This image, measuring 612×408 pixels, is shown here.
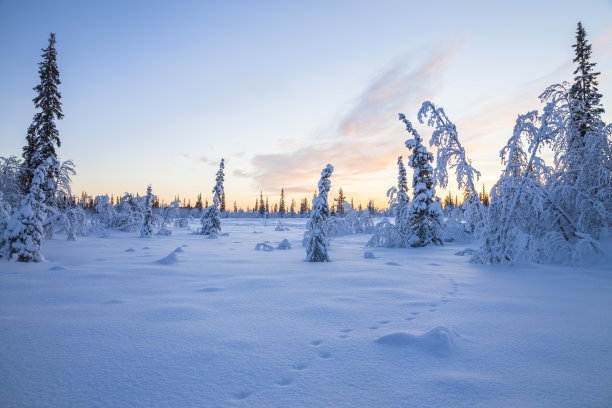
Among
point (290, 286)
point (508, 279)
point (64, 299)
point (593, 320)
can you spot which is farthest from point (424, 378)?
point (508, 279)

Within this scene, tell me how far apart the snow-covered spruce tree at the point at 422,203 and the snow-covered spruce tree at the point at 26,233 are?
16.0 m

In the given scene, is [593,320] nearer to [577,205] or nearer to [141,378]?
[141,378]

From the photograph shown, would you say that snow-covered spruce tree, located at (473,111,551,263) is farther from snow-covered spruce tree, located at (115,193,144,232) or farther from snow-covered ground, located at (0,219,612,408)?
snow-covered spruce tree, located at (115,193,144,232)

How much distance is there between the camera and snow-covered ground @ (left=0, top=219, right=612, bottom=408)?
2.02m

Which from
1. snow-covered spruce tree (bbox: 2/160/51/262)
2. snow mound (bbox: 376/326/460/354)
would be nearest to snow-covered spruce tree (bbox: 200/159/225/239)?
snow-covered spruce tree (bbox: 2/160/51/262)

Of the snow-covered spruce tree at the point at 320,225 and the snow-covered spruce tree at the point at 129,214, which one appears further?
the snow-covered spruce tree at the point at 129,214

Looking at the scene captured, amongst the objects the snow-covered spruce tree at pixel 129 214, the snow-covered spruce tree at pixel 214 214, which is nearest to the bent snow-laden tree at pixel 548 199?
the snow-covered spruce tree at pixel 214 214

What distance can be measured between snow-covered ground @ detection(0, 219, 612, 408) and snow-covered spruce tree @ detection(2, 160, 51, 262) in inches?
125

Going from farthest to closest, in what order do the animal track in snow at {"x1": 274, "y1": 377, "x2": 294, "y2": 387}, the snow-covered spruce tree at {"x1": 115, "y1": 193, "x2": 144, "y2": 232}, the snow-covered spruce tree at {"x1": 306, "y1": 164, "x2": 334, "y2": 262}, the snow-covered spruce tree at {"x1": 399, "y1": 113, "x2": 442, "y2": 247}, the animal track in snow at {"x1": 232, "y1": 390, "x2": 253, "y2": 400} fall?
the snow-covered spruce tree at {"x1": 115, "y1": 193, "x2": 144, "y2": 232}, the snow-covered spruce tree at {"x1": 399, "y1": 113, "x2": 442, "y2": 247}, the snow-covered spruce tree at {"x1": 306, "y1": 164, "x2": 334, "y2": 262}, the animal track in snow at {"x1": 274, "y1": 377, "x2": 294, "y2": 387}, the animal track in snow at {"x1": 232, "y1": 390, "x2": 253, "y2": 400}

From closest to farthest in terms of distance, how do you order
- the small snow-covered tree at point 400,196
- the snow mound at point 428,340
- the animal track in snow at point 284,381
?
the animal track in snow at point 284,381 < the snow mound at point 428,340 < the small snow-covered tree at point 400,196

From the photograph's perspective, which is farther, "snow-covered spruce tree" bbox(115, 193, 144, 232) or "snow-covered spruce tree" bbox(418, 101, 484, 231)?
"snow-covered spruce tree" bbox(115, 193, 144, 232)

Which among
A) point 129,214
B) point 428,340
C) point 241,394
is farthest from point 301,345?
point 129,214

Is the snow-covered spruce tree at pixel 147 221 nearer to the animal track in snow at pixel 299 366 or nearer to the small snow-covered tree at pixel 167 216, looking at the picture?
the small snow-covered tree at pixel 167 216

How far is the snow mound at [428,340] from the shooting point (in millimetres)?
2776
